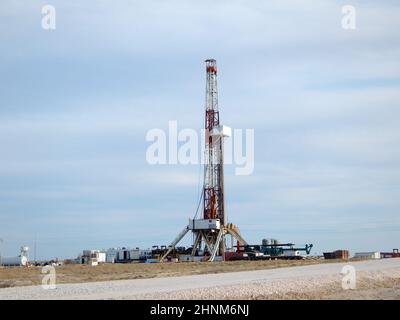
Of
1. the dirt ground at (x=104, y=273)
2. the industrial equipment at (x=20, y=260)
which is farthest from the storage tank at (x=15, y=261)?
the dirt ground at (x=104, y=273)

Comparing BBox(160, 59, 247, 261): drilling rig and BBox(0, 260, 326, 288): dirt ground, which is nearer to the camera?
BBox(0, 260, 326, 288): dirt ground

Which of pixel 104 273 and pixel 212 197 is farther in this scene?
pixel 212 197

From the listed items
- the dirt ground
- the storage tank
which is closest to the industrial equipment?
the storage tank

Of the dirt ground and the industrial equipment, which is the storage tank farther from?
the dirt ground

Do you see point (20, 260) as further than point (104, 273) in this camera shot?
Yes

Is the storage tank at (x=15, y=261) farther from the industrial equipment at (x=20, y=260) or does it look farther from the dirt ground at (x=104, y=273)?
the dirt ground at (x=104, y=273)

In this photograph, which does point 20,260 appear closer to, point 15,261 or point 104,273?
point 15,261

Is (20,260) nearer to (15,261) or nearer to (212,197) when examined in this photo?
(15,261)

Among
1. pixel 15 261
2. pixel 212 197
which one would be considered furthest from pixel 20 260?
pixel 212 197
